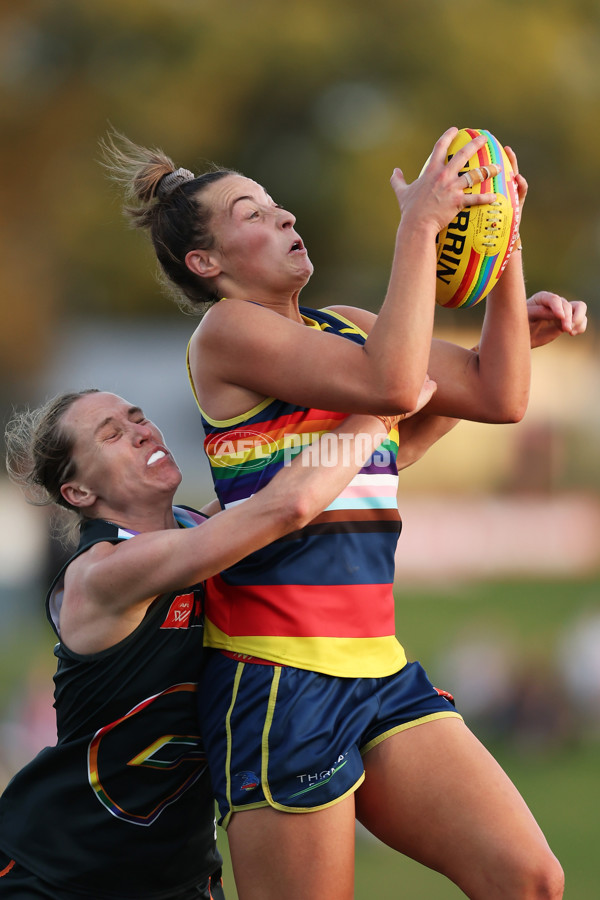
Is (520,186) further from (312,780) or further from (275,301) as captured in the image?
(312,780)

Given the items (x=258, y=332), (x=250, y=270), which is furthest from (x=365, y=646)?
(x=250, y=270)

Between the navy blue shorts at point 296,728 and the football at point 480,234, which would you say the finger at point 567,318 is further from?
the navy blue shorts at point 296,728

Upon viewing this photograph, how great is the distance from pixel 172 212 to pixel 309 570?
102 centimetres

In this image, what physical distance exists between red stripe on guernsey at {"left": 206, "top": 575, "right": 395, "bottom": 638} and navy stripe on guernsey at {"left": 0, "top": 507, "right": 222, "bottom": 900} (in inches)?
9.2

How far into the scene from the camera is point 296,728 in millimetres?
2459

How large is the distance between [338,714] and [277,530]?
1.43 feet

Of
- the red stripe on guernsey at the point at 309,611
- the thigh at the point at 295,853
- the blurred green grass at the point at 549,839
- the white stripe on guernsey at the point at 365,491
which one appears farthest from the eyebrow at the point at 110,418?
the blurred green grass at the point at 549,839

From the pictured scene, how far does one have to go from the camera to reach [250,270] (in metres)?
2.76

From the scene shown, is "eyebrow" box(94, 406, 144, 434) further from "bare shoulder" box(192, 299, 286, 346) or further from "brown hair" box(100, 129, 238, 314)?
"bare shoulder" box(192, 299, 286, 346)

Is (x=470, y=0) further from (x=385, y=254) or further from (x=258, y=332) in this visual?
(x=258, y=332)

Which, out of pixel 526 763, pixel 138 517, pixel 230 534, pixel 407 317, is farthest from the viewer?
pixel 526 763

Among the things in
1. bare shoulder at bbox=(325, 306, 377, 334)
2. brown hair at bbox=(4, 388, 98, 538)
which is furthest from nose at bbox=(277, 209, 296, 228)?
brown hair at bbox=(4, 388, 98, 538)

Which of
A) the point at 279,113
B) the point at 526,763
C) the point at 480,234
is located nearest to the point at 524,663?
the point at 526,763

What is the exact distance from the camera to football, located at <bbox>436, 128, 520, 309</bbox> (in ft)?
8.43
